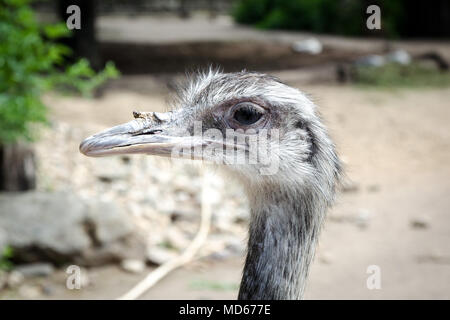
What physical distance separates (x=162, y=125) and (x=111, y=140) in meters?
0.23

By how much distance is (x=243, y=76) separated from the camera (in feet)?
6.85

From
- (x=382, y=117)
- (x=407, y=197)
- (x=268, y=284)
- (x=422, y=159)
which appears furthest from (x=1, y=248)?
(x=382, y=117)

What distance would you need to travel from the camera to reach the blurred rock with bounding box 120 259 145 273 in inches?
157

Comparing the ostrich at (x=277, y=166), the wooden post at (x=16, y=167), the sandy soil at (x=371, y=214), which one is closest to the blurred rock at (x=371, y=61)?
the sandy soil at (x=371, y=214)

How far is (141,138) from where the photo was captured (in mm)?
1932

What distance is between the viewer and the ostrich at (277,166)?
2.01 meters

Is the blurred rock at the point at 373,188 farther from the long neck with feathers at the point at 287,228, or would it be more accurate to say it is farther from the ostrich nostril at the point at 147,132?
the ostrich nostril at the point at 147,132

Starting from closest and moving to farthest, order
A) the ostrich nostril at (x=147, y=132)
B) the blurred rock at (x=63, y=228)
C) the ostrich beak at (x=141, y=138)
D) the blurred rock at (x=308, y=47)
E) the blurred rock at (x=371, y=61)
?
the ostrich beak at (x=141, y=138)
the ostrich nostril at (x=147, y=132)
the blurred rock at (x=63, y=228)
the blurred rock at (x=371, y=61)
the blurred rock at (x=308, y=47)

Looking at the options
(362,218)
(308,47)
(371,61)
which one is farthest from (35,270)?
(308,47)

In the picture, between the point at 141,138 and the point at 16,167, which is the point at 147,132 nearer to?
the point at 141,138

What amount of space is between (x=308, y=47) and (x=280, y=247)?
1179cm

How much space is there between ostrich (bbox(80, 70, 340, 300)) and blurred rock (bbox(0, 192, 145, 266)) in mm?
2107

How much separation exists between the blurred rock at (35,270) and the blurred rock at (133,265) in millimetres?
450

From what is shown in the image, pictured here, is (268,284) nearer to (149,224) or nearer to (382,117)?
(149,224)
